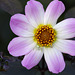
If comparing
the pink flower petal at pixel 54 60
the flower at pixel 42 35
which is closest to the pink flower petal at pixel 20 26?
the flower at pixel 42 35

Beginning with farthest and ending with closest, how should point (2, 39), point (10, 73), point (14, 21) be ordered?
point (2, 39), point (10, 73), point (14, 21)

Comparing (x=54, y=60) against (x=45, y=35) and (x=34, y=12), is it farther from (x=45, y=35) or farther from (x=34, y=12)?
(x=34, y=12)

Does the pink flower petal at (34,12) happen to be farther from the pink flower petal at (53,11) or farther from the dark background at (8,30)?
the dark background at (8,30)

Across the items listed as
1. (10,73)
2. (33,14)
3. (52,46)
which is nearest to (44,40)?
(52,46)

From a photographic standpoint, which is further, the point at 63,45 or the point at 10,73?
the point at 10,73

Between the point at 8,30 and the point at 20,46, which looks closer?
the point at 20,46

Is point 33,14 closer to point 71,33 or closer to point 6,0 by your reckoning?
point 71,33

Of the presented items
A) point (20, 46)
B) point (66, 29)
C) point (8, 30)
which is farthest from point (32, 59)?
point (8, 30)
